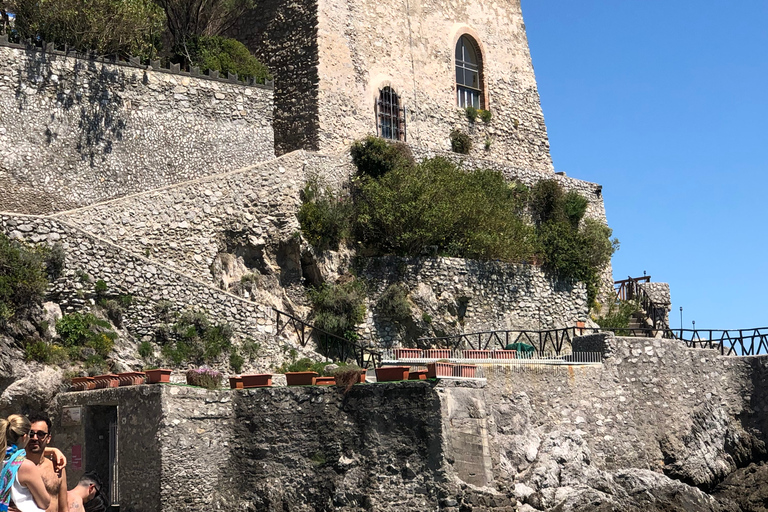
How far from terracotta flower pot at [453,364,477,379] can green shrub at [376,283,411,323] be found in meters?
7.76

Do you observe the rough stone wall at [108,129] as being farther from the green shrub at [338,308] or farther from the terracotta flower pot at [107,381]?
the terracotta flower pot at [107,381]

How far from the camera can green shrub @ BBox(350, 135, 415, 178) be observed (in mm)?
32000

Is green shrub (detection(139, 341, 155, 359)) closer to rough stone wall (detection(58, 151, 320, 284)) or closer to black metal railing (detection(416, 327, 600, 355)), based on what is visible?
rough stone wall (detection(58, 151, 320, 284))

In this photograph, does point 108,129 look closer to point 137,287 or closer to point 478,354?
point 137,287


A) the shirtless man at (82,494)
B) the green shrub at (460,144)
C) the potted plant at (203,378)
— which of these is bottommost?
the shirtless man at (82,494)

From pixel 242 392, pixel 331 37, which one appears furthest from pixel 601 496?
pixel 331 37

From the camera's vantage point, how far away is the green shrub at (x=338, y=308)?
27969 mm

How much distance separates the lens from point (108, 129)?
28000 millimetres

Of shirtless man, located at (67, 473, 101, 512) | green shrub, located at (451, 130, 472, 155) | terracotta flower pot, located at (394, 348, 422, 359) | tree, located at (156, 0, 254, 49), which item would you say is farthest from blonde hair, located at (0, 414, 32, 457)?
green shrub, located at (451, 130, 472, 155)

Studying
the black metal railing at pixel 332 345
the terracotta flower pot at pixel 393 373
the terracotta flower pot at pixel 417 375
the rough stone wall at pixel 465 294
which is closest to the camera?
the terracotta flower pot at pixel 417 375

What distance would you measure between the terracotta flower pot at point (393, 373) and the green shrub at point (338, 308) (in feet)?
24.1

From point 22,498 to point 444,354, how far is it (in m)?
15.2

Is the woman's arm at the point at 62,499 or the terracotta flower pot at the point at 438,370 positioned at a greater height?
the terracotta flower pot at the point at 438,370

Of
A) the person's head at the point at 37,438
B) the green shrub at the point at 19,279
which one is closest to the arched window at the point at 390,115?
the green shrub at the point at 19,279
